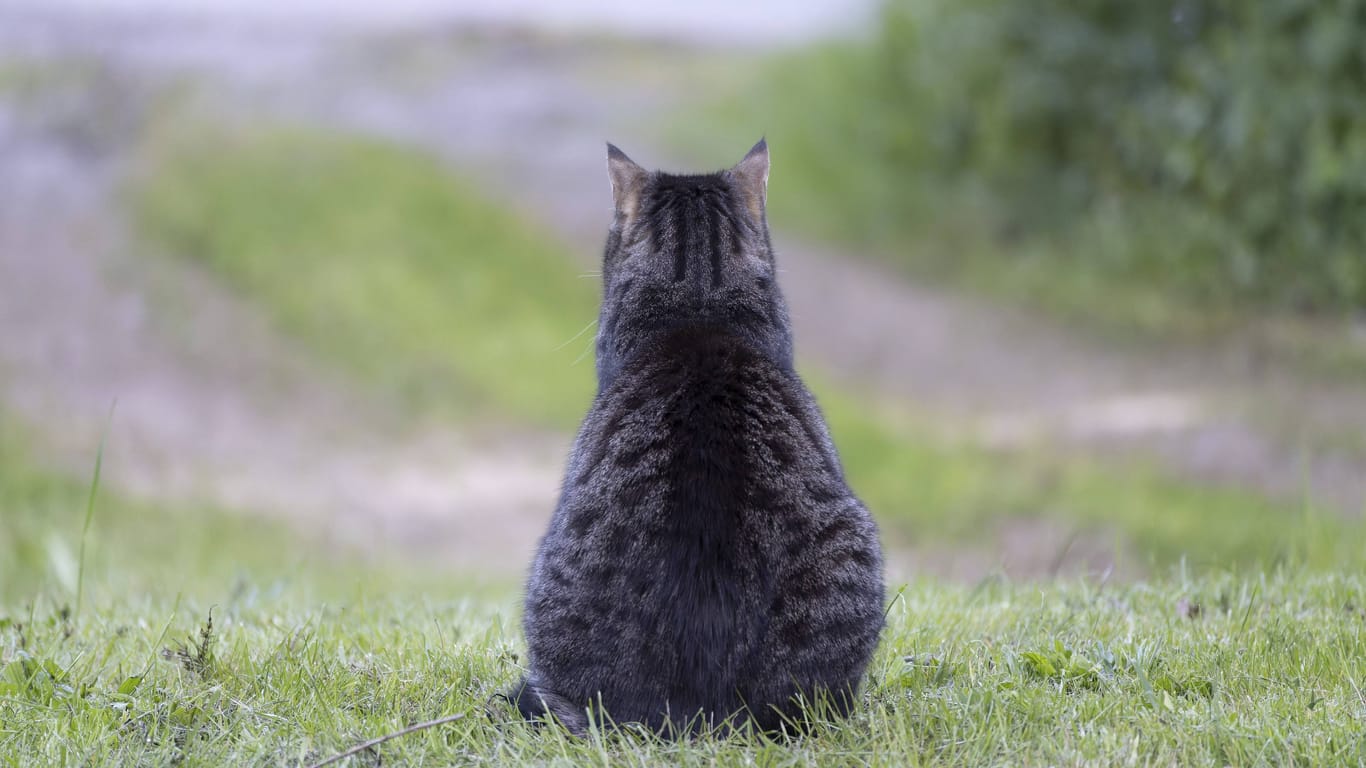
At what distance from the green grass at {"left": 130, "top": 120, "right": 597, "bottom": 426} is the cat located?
29.5 ft

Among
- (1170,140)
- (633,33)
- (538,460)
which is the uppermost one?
(633,33)

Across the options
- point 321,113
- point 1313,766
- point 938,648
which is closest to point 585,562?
point 938,648

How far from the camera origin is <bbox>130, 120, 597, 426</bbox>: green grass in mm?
12984

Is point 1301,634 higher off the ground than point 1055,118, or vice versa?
point 1055,118

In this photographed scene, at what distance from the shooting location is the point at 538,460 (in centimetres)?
1159

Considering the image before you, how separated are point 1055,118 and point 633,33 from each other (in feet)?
40.0

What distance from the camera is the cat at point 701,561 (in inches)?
119

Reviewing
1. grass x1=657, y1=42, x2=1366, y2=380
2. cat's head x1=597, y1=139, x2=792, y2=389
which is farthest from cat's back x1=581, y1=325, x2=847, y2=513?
grass x1=657, y1=42, x2=1366, y2=380

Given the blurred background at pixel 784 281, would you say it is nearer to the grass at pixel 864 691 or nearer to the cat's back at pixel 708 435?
the grass at pixel 864 691

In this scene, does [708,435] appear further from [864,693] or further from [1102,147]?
[1102,147]

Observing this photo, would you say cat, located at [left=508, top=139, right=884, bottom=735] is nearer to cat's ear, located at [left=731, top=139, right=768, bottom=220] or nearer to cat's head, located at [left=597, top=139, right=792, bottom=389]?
cat's head, located at [left=597, top=139, right=792, bottom=389]

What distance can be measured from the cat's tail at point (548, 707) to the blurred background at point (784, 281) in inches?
101

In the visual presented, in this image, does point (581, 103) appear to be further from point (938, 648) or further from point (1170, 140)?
point (938, 648)

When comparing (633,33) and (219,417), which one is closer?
(219,417)
